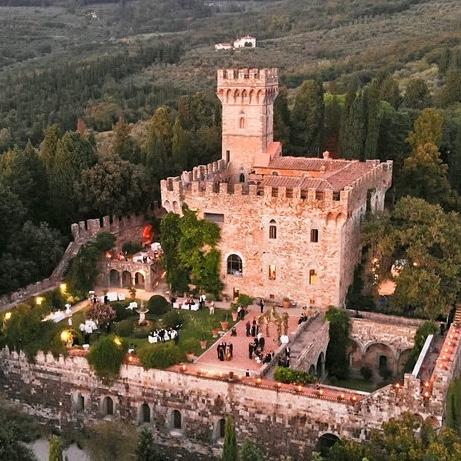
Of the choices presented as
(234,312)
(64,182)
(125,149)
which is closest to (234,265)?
(234,312)

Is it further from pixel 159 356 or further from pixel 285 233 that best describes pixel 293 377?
pixel 285 233

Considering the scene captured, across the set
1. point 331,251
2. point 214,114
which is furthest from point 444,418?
point 214,114

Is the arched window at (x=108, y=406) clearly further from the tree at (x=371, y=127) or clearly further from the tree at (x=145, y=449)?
the tree at (x=371, y=127)

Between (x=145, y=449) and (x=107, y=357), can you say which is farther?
(x=107, y=357)

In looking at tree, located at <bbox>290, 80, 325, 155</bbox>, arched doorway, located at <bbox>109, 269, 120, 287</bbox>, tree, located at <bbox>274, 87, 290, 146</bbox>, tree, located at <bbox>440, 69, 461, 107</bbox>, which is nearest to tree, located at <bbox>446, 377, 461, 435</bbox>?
arched doorway, located at <bbox>109, 269, 120, 287</bbox>

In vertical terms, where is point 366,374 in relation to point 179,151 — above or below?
below

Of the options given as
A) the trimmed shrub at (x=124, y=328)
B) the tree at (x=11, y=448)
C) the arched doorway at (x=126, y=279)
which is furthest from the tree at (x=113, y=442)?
the arched doorway at (x=126, y=279)
